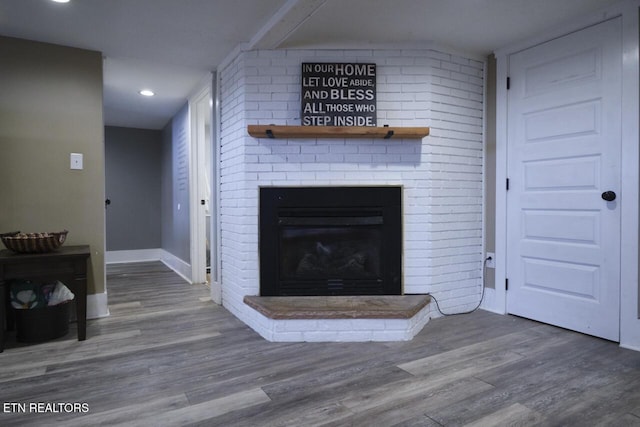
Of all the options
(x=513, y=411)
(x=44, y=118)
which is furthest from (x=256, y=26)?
(x=513, y=411)

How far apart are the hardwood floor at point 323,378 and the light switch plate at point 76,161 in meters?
1.19

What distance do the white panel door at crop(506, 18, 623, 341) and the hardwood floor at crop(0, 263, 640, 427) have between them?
22cm

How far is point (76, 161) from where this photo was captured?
285 cm

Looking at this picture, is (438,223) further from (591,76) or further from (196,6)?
(196,6)

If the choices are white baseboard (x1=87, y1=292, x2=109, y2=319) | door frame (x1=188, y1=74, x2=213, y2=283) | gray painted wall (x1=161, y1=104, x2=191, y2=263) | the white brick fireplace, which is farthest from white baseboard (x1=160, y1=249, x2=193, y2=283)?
the white brick fireplace

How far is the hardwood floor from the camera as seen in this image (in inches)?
61.5

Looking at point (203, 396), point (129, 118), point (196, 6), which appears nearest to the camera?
point (203, 396)

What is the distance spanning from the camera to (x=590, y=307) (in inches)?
96.9

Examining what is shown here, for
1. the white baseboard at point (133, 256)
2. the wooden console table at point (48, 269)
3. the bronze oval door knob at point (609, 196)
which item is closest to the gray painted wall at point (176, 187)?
the white baseboard at point (133, 256)

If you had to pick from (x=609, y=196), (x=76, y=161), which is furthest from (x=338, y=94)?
(x=76, y=161)

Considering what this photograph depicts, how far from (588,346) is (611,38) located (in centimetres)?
189

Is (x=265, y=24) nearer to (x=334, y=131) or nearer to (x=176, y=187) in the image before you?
(x=334, y=131)

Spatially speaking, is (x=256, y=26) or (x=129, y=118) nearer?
(x=256, y=26)

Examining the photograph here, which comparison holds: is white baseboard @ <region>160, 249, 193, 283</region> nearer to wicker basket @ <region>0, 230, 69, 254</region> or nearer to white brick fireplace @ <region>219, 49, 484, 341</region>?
white brick fireplace @ <region>219, 49, 484, 341</region>
